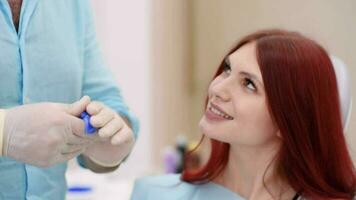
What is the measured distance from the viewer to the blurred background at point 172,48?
2037 millimetres

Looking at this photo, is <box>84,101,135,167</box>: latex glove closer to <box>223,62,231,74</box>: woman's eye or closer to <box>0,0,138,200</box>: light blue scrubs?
<box>0,0,138,200</box>: light blue scrubs

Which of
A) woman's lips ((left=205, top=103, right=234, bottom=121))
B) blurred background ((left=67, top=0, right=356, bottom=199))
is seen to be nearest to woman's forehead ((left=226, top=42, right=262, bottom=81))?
woman's lips ((left=205, top=103, right=234, bottom=121))

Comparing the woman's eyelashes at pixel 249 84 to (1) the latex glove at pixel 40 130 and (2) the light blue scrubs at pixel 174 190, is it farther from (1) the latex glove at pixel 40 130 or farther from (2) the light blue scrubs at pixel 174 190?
(1) the latex glove at pixel 40 130

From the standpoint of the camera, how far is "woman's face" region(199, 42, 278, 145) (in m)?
1.26

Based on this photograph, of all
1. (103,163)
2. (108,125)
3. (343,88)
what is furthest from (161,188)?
(343,88)

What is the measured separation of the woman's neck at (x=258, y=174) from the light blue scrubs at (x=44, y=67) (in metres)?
0.30

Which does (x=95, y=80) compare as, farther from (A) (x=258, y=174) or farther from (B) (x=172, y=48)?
(B) (x=172, y=48)

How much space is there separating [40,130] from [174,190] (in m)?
0.50

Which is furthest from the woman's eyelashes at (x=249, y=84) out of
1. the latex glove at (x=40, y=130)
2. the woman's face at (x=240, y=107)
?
the latex glove at (x=40, y=130)

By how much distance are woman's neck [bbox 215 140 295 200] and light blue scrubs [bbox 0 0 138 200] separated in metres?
0.30

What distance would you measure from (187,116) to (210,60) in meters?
0.36

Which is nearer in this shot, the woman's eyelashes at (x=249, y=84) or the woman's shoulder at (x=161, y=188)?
the woman's eyelashes at (x=249, y=84)

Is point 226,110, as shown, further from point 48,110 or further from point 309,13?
point 309,13

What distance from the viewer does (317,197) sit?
4.31 ft
